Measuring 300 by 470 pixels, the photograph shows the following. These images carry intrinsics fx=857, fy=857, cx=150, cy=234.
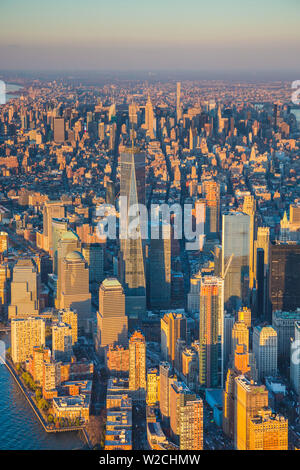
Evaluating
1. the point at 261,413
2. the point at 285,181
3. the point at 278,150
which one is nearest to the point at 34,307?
the point at 261,413

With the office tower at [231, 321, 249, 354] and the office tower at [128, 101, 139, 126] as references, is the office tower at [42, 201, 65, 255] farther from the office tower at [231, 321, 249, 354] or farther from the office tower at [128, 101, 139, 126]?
the office tower at [231, 321, 249, 354]

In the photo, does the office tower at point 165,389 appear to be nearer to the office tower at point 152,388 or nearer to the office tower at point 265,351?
the office tower at point 152,388

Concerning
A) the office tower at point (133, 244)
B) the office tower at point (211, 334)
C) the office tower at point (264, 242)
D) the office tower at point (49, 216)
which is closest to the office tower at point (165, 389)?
the office tower at point (211, 334)

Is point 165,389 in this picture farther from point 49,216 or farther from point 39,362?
point 49,216

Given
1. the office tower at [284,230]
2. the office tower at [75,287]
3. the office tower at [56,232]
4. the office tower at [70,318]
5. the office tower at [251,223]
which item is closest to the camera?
the office tower at [70,318]

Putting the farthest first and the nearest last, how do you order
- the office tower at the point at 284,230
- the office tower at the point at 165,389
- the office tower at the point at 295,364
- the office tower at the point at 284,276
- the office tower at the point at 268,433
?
the office tower at the point at 284,230 < the office tower at the point at 284,276 < the office tower at the point at 295,364 < the office tower at the point at 165,389 < the office tower at the point at 268,433

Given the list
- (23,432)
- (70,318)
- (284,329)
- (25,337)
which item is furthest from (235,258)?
(23,432)
